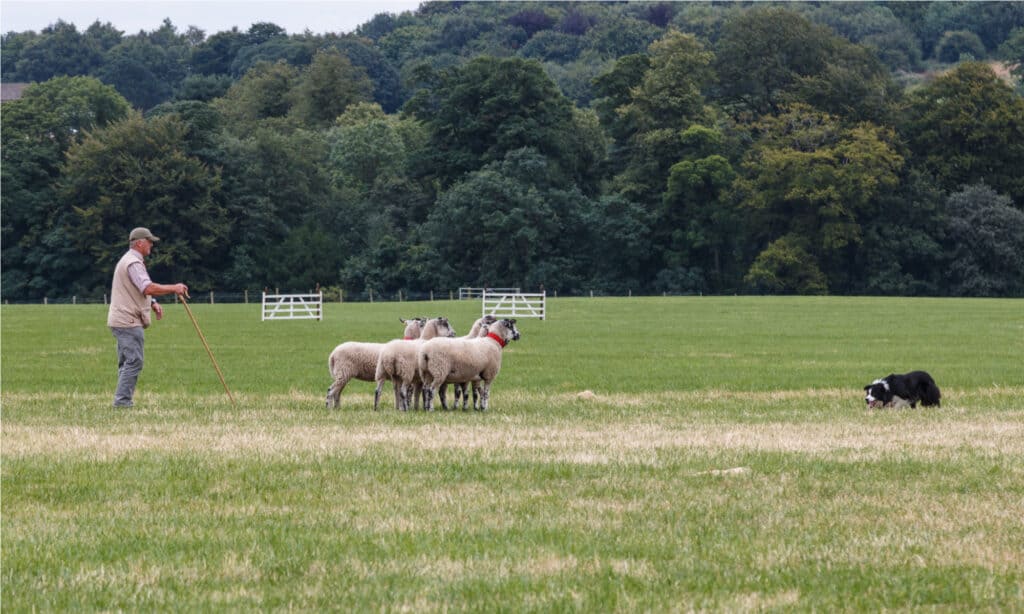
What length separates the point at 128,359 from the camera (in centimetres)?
2012

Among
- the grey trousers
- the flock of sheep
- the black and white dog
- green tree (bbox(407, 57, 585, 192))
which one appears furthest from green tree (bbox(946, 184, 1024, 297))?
the grey trousers

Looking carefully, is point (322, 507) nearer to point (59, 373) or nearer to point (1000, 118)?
point (59, 373)

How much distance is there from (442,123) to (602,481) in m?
105

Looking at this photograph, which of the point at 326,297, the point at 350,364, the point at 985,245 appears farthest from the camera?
the point at 326,297

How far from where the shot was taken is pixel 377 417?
62.7ft

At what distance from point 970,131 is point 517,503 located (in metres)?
102

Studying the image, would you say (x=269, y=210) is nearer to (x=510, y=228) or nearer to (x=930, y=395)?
(x=510, y=228)

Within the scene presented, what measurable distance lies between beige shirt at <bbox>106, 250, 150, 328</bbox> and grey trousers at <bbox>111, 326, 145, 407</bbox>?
0.13 meters

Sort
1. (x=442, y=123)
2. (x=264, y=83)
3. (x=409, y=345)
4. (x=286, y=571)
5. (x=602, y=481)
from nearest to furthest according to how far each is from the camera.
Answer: (x=286, y=571)
(x=602, y=481)
(x=409, y=345)
(x=442, y=123)
(x=264, y=83)

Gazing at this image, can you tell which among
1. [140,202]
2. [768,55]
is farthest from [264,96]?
[768,55]

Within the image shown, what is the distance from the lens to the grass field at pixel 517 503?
28.6 ft

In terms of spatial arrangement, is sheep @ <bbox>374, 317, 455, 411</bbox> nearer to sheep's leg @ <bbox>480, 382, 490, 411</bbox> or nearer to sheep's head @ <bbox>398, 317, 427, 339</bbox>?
sheep's leg @ <bbox>480, 382, 490, 411</bbox>

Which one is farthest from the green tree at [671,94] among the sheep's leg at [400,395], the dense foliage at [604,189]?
the sheep's leg at [400,395]

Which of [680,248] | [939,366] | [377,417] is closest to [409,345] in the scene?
[377,417]
